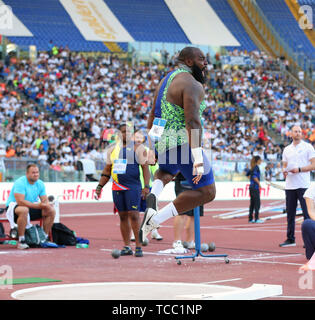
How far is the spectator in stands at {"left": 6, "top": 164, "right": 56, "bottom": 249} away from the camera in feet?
36.5

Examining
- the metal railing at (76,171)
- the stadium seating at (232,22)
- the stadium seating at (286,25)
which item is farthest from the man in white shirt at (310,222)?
the stadium seating at (286,25)

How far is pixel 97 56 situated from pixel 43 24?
3.89m

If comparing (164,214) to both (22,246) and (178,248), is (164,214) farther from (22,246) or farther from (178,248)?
(22,246)

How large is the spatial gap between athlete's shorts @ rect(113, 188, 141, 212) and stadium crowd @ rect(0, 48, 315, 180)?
12.7 meters

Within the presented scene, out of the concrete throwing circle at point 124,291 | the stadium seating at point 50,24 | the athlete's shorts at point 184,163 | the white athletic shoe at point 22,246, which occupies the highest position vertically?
the stadium seating at point 50,24

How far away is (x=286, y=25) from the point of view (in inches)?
1759

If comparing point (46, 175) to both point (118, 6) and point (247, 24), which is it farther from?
point (247, 24)

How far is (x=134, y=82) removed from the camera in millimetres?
34969

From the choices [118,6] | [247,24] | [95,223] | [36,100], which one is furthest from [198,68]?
[247,24]

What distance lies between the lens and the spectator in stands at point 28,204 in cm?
1112

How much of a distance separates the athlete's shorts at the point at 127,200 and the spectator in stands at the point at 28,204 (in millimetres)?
1709

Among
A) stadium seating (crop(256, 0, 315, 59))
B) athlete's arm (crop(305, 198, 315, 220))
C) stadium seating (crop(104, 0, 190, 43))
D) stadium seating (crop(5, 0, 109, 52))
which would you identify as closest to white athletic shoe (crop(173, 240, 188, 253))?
athlete's arm (crop(305, 198, 315, 220))

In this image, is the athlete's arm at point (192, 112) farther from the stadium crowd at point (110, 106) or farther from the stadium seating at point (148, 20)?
the stadium seating at point (148, 20)

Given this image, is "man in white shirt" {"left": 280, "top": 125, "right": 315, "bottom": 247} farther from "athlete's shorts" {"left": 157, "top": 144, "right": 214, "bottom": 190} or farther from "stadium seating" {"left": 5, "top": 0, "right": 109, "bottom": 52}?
"stadium seating" {"left": 5, "top": 0, "right": 109, "bottom": 52}
